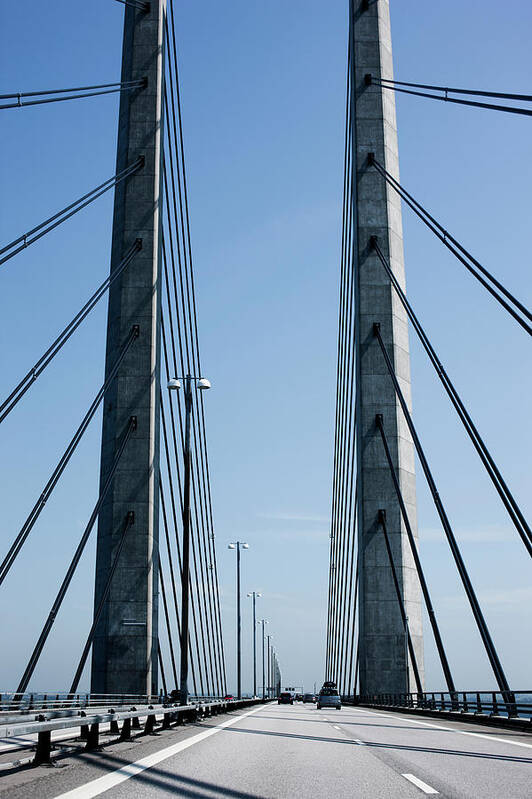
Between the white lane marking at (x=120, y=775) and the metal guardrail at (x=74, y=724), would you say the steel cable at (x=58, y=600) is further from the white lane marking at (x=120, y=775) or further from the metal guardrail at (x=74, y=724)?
the white lane marking at (x=120, y=775)

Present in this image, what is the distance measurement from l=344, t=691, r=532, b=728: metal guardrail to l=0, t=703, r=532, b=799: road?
4.56 metres

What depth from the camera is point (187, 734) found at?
16922mm

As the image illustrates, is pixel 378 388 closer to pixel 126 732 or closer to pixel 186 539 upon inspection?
pixel 186 539

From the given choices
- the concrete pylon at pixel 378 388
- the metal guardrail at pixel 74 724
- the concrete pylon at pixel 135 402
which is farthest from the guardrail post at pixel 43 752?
the concrete pylon at pixel 378 388

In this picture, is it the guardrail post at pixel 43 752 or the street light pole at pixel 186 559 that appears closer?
the guardrail post at pixel 43 752

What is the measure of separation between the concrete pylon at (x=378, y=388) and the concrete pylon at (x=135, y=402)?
832 centimetres

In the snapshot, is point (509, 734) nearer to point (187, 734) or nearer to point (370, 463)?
point (187, 734)

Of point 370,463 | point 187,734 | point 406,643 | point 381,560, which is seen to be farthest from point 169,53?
point 187,734

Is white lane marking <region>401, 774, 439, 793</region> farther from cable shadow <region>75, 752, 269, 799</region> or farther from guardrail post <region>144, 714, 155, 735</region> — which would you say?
guardrail post <region>144, 714, 155, 735</region>

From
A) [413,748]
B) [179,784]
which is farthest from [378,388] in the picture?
[179,784]

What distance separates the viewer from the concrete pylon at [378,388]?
121 feet

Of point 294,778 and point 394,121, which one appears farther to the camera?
point 394,121

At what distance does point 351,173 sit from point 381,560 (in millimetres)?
Result: 15873

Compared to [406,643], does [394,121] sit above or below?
above
